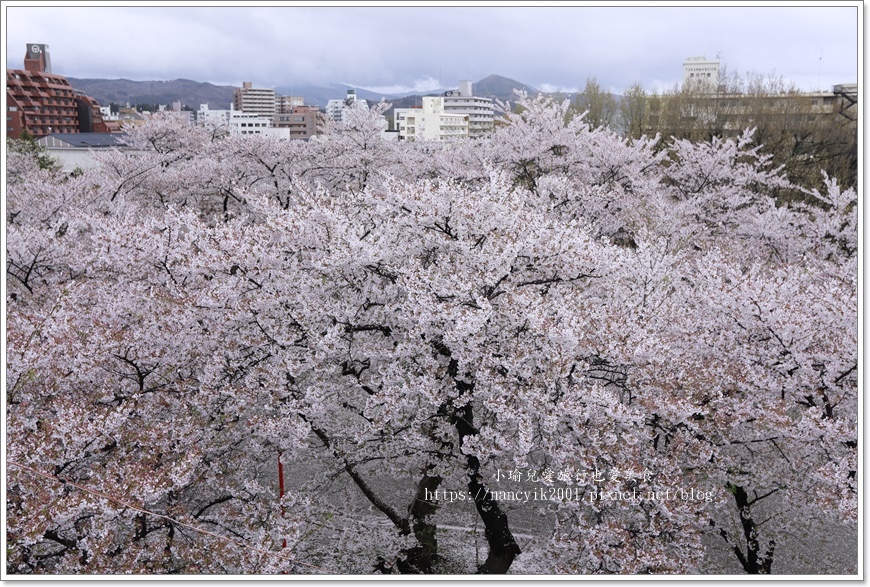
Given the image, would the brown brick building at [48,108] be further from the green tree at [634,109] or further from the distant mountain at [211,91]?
the green tree at [634,109]

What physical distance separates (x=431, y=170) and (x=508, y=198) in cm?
885

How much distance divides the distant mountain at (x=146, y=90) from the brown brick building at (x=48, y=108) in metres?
9.16

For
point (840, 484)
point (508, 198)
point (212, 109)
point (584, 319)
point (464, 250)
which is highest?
point (212, 109)

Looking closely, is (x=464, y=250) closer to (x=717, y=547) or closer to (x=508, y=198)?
(x=508, y=198)

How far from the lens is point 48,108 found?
120 ft

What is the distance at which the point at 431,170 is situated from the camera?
51.1 ft

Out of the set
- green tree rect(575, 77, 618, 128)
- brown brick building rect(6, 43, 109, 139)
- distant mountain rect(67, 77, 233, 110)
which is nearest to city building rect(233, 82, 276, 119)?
brown brick building rect(6, 43, 109, 139)

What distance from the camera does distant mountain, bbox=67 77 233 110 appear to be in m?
16.4

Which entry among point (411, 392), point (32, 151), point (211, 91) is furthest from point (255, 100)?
point (411, 392)

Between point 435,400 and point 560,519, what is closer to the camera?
point 435,400

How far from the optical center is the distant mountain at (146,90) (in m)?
16.4

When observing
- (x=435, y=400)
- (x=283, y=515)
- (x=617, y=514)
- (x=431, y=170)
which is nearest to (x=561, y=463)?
(x=617, y=514)

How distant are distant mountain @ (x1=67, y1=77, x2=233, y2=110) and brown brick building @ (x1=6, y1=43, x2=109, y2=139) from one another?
9.16m

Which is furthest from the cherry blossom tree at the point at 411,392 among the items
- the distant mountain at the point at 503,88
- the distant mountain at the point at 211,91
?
the distant mountain at the point at 503,88
